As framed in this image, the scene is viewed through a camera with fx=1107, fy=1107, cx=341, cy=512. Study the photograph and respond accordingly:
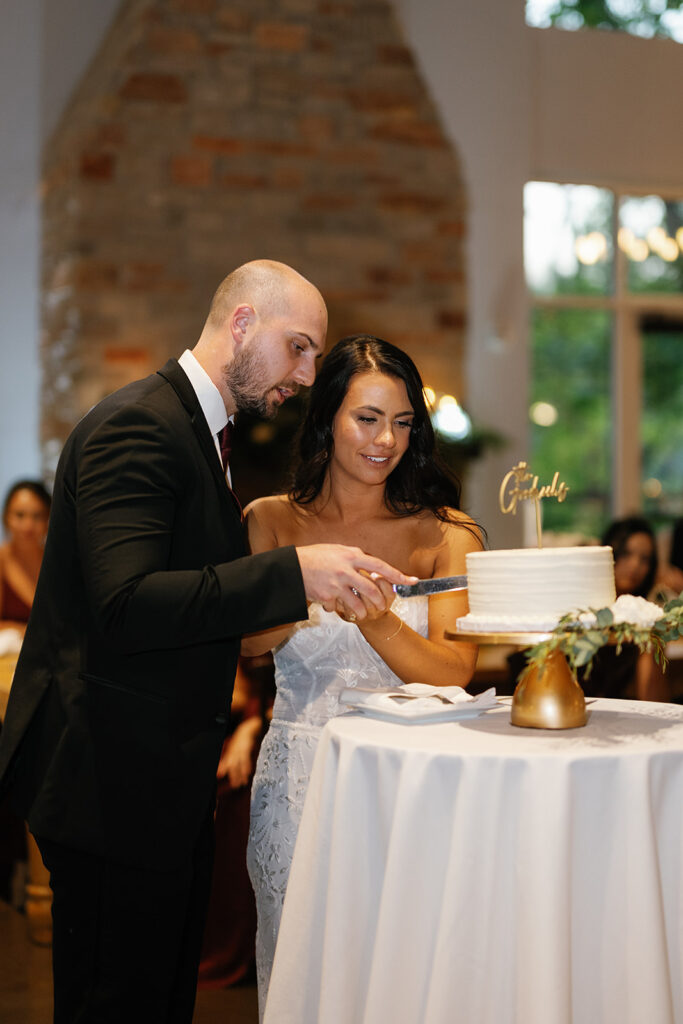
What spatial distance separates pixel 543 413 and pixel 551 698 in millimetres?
7751

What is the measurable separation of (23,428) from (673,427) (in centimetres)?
581

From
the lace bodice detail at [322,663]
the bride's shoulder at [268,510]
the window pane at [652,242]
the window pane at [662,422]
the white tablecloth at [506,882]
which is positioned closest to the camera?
the white tablecloth at [506,882]

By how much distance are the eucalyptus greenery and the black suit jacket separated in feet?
1.58

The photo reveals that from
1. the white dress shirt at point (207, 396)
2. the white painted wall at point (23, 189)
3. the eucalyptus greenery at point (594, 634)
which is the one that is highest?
the white painted wall at point (23, 189)

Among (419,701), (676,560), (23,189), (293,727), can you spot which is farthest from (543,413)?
(419,701)

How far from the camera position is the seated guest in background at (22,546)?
5.93 meters

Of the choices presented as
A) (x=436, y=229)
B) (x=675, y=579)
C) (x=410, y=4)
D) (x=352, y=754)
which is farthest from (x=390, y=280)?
(x=352, y=754)

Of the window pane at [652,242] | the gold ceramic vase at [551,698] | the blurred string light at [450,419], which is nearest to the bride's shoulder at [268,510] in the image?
the gold ceramic vase at [551,698]

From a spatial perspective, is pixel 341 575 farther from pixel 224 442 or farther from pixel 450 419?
pixel 450 419

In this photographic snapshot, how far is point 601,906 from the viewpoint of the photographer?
202 centimetres

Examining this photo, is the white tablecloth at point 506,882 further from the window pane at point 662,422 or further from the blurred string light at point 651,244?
the blurred string light at point 651,244

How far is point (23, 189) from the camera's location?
8.15 meters

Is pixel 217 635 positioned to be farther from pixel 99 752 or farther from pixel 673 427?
pixel 673 427

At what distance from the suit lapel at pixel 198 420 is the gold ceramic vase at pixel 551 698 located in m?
0.70
